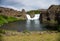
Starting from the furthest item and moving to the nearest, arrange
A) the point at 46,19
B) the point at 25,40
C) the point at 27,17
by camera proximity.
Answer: the point at 27,17, the point at 46,19, the point at 25,40

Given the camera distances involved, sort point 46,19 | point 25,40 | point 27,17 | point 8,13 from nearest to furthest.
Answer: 1. point 25,40
2. point 8,13
3. point 46,19
4. point 27,17

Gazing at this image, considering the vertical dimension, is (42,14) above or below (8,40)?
below

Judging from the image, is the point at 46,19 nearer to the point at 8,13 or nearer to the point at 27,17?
the point at 8,13

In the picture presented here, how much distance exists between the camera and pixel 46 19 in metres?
25.5

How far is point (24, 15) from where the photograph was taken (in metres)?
35.1

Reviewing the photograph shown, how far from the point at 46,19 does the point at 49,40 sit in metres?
19.3

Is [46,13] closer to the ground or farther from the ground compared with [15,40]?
closer to the ground

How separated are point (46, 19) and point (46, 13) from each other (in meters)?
1.50

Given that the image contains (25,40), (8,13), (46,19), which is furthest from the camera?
(46,19)

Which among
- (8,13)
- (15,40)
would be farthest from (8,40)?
(8,13)

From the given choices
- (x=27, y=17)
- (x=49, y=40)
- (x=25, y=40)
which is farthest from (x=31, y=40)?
(x=27, y=17)

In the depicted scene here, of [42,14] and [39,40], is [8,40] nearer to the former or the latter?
[39,40]

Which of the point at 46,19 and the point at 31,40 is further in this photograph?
the point at 46,19

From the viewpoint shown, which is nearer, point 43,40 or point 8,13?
point 43,40
